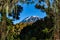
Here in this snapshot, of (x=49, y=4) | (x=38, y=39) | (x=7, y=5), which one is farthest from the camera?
(x=38, y=39)

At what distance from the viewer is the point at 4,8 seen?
30.9 ft

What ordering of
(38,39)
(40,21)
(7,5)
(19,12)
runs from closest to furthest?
(7,5), (19,12), (38,39), (40,21)

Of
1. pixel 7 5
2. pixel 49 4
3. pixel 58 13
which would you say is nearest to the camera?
pixel 7 5

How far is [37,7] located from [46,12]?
541 millimetres

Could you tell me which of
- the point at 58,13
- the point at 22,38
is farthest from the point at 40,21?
the point at 58,13

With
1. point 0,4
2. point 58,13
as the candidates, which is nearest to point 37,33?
point 58,13

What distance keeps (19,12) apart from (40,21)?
13.3 ft

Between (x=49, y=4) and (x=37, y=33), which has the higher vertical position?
(x=49, y=4)

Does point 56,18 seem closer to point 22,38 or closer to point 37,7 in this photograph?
point 37,7

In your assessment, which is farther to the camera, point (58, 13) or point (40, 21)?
point (40, 21)

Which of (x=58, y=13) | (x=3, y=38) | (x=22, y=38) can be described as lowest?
(x=22, y=38)

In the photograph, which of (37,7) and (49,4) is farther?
(37,7)

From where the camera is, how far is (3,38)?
32.2ft

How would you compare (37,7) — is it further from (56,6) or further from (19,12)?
(56,6)
